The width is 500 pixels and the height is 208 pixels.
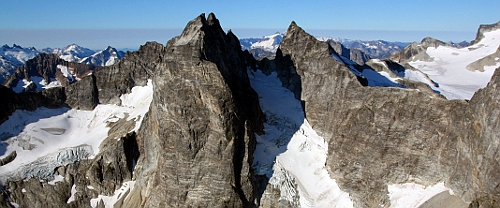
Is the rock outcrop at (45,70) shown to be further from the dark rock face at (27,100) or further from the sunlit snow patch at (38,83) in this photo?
the dark rock face at (27,100)

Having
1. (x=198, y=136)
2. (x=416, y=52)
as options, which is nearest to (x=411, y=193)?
(x=198, y=136)

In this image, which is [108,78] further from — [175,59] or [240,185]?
[240,185]

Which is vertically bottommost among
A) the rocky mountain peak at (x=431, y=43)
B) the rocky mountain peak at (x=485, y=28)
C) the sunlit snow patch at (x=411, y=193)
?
the sunlit snow patch at (x=411, y=193)

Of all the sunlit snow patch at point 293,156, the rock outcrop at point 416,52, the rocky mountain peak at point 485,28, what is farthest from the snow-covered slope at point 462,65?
the sunlit snow patch at point 293,156

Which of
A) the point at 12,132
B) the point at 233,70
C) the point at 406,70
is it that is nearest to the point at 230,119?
the point at 233,70

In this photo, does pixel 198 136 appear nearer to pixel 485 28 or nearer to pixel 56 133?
pixel 56 133

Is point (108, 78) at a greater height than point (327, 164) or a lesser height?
greater
